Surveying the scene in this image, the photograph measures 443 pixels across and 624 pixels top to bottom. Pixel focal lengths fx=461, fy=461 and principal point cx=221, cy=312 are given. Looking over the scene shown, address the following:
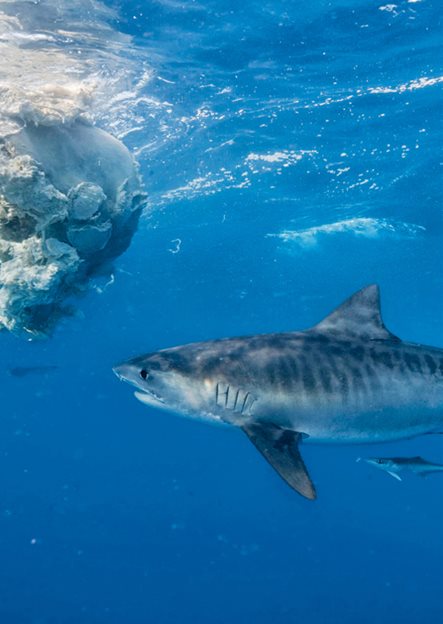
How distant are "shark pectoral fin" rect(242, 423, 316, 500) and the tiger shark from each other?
17 millimetres

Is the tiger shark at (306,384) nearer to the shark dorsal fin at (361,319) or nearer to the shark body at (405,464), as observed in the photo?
the shark dorsal fin at (361,319)

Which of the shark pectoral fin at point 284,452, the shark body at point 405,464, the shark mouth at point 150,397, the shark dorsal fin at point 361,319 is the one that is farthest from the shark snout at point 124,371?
the shark body at point 405,464

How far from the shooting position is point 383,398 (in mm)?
5148

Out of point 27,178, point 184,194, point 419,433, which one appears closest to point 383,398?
point 419,433

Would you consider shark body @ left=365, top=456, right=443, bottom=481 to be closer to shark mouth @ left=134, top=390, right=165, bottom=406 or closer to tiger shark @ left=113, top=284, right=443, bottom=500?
tiger shark @ left=113, top=284, right=443, bottom=500

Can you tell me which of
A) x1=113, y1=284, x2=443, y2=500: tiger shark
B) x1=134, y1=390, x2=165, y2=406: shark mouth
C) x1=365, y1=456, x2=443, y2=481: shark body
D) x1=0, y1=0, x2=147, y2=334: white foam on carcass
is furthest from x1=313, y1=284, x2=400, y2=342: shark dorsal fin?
x1=365, y1=456, x2=443, y2=481: shark body

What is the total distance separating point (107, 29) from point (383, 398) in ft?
31.7

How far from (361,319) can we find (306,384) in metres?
1.23

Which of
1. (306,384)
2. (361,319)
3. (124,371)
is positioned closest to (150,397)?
(124,371)

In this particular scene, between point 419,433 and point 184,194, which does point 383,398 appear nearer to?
point 419,433

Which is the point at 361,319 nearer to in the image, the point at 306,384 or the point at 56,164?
the point at 306,384

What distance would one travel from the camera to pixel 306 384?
5051 mm

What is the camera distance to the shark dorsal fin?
566cm

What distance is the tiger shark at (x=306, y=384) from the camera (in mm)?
4898
